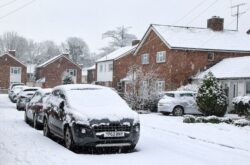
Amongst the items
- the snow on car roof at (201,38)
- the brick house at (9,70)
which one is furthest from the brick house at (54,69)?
the snow on car roof at (201,38)

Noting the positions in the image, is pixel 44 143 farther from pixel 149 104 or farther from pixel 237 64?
pixel 237 64

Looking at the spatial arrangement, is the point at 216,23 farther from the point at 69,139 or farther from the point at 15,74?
the point at 15,74

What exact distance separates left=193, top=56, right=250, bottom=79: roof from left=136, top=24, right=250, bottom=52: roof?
2.20 m

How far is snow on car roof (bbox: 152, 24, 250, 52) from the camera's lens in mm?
42344

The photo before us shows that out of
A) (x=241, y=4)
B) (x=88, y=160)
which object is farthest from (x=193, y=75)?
(x=88, y=160)

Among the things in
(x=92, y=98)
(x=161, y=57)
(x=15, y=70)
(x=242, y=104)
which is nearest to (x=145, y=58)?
(x=161, y=57)

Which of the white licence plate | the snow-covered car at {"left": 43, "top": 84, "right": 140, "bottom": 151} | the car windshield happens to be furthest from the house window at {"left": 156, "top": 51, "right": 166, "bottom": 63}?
the white licence plate

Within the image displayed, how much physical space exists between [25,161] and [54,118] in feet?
12.6

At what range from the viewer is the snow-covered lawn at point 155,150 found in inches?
440

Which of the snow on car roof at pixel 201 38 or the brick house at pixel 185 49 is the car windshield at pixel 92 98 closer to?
the brick house at pixel 185 49

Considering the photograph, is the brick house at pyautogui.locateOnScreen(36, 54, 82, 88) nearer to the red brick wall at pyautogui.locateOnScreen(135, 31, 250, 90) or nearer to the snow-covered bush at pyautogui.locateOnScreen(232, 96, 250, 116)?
the red brick wall at pyautogui.locateOnScreen(135, 31, 250, 90)

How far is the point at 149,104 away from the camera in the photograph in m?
34.1

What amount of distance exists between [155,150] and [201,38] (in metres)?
31.9

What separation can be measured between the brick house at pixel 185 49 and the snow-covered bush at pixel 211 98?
14561 mm
